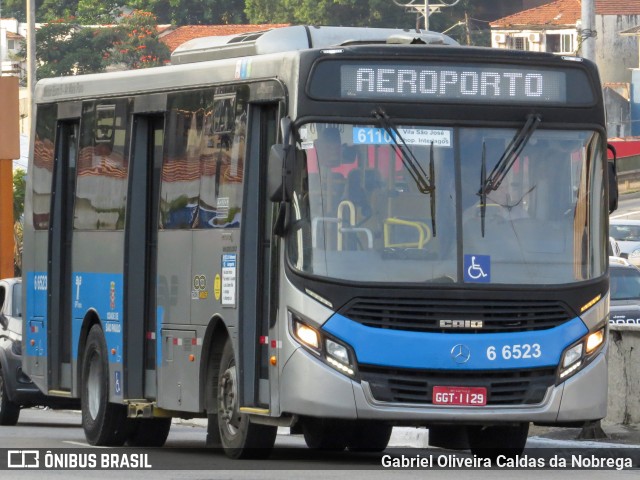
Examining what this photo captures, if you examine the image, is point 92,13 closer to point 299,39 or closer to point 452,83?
point 299,39

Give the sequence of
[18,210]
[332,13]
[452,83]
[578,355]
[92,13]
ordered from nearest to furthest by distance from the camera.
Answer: [578,355], [452,83], [18,210], [332,13], [92,13]

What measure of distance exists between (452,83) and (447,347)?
6.21 ft

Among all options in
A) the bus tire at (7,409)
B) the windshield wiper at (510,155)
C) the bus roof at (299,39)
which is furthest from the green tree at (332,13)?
the windshield wiper at (510,155)

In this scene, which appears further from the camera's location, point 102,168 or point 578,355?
point 102,168

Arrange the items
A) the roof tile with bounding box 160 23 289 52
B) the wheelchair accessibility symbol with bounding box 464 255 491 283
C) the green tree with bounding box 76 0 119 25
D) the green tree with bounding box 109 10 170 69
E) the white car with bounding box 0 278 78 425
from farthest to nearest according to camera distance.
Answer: the green tree with bounding box 76 0 119 25
the roof tile with bounding box 160 23 289 52
the green tree with bounding box 109 10 170 69
the white car with bounding box 0 278 78 425
the wheelchair accessibility symbol with bounding box 464 255 491 283

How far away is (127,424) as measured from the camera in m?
15.4

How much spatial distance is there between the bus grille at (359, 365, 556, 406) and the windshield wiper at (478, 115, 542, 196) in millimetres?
1277

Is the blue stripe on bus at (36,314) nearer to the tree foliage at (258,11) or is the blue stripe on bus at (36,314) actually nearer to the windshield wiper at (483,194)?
the windshield wiper at (483,194)

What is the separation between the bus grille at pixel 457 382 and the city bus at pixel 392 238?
0.04ft

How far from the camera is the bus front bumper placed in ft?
39.3

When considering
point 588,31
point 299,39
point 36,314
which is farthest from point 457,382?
point 588,31

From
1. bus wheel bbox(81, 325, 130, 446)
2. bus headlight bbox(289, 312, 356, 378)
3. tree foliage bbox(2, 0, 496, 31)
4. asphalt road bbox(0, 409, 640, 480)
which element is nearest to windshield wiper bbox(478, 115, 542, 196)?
bus headlight bbox(289, 312, 356, 378)

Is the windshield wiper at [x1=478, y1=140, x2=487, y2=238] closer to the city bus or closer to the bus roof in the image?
the city bus

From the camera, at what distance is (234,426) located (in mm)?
13164
